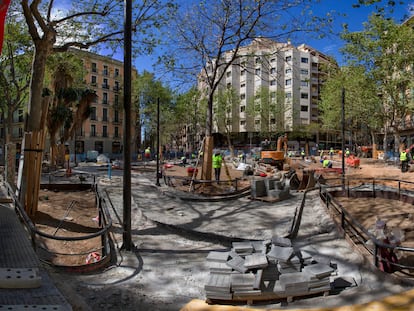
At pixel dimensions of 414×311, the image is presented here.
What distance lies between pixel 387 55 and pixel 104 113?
49.9 meters

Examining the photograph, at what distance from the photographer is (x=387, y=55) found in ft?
86.2

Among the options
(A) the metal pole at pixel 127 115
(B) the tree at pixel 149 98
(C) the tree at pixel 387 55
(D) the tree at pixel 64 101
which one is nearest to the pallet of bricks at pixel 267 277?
(A) the metal pole at pixel 127 115

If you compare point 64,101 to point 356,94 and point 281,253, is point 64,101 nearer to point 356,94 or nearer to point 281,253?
point 281,253

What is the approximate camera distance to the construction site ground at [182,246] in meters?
4.68

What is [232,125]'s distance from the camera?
2756 inches

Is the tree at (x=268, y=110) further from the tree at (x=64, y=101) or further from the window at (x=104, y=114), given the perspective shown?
the tree at (x=64, y=101)

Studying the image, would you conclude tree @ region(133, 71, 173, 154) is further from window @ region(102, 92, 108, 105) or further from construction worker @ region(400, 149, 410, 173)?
construction worker @ region(400, 149, 410, 173)

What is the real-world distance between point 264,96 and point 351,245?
55.2 metres

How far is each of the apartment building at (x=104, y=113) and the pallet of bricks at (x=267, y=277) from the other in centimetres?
5729

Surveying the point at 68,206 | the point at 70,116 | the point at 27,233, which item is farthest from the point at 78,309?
the point at 70,116

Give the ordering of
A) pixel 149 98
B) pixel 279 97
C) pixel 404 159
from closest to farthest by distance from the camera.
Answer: pixel 404 159 < pixel 149 98 < pixel 279 97

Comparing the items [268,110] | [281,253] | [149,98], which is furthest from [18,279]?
[268,110]

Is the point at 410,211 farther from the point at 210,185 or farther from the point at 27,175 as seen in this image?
the point at 27,175

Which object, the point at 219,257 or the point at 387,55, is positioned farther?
the point at 387,55
